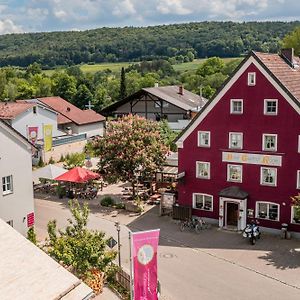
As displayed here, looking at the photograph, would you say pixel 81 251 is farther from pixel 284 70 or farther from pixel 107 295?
pixel 284 70

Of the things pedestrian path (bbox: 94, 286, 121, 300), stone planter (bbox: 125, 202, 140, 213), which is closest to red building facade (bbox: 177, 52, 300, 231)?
stone planter (bbox: 125, 202, 140, 213)

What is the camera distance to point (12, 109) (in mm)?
54531

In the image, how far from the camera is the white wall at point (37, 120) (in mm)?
53656

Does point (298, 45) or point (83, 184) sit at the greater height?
point (298, 45)

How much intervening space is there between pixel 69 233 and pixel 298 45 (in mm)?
65125

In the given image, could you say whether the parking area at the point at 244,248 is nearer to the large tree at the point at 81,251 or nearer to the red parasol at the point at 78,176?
the red parasol at the point at 78,176

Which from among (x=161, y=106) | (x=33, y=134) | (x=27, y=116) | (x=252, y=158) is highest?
(x=161, y=106)

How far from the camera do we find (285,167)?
3078cm

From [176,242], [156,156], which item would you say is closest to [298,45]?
[156,156]

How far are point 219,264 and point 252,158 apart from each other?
26.1 feet

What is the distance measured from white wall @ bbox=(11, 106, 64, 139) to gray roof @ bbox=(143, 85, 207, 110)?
1383 centimetres

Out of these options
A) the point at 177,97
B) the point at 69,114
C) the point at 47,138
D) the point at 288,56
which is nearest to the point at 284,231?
the point at 288,56

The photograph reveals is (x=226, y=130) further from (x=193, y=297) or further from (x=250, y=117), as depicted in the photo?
(x=193, y=297)

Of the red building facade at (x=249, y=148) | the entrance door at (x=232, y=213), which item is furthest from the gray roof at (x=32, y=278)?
the entrance door at (x=232, y=213)
